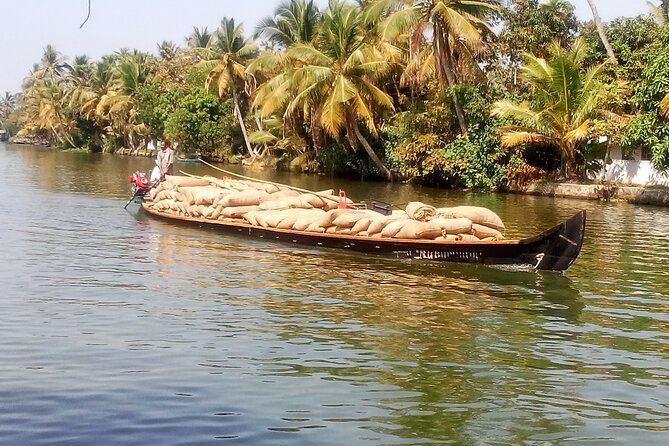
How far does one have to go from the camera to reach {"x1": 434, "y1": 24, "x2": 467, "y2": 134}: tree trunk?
29.3 metres

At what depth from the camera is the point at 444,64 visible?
30.2 meters

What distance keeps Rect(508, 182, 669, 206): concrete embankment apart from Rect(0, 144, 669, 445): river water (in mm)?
11431

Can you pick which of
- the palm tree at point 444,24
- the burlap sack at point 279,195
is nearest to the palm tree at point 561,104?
the palm tree at point 444,24

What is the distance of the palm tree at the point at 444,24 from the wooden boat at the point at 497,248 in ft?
53.2

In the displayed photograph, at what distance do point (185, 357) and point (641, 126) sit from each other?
2161cm

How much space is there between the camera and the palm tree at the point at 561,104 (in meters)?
26.8

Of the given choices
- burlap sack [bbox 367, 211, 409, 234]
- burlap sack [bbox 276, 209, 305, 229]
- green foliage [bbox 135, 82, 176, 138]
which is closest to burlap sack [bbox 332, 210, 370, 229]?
burlap sack [bbox 367, 211, 409, 234]

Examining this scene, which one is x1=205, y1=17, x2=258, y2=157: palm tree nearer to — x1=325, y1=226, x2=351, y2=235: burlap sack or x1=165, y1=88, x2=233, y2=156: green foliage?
x1=165, y1=88, x2=233, y2=156: green foliage

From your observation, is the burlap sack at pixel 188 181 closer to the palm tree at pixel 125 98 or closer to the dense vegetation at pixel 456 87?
the dense vegetation at pixel 456 87

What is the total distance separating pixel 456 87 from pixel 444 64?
3.47 feet

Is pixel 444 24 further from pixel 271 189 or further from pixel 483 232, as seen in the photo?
pixel 483 232

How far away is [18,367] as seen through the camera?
688cm

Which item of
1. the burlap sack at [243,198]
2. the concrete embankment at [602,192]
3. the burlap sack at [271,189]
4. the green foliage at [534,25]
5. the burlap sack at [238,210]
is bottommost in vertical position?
the burlap sack at [238,210]

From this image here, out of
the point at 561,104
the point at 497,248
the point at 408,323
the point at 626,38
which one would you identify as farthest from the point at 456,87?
the point at 408,323
